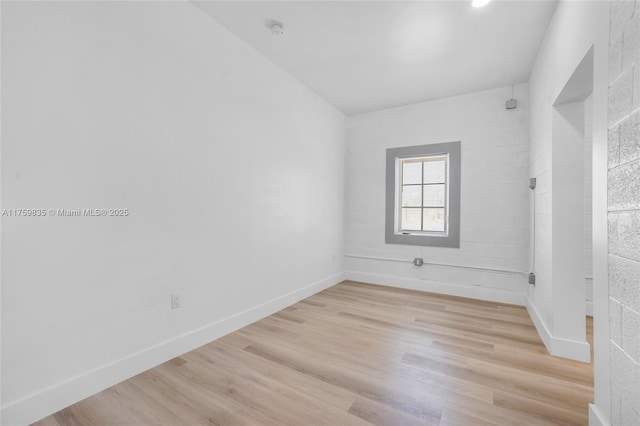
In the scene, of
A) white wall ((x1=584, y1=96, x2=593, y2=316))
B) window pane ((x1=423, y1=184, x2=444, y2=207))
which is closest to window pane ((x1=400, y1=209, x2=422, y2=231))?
window pane ((x1=423, y1=184, x2=444, y2=207))

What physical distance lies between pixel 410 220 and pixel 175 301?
3.29 m

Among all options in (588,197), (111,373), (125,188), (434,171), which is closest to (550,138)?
(588,197)

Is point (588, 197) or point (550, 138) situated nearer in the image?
point (550, 138)

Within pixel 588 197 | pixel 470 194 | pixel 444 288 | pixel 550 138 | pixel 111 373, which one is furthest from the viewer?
pixel 444 288

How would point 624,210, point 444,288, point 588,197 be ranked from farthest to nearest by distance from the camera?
point 444,288 → point 588,197 → point 624,210

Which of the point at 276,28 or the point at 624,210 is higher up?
the point at 276,28

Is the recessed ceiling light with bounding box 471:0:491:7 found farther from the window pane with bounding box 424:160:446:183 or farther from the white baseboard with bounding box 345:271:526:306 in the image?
the white baseboard with bounding box 345:271:526:306

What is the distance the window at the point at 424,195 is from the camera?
375cm

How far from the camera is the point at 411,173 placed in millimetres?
4203

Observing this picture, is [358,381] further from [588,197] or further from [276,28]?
[588,197]

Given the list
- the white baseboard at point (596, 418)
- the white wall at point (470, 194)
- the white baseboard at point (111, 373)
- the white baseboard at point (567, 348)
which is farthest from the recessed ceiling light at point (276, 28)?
the white baseboard at point (567, 348)

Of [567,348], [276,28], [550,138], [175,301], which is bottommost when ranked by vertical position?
[567,348]

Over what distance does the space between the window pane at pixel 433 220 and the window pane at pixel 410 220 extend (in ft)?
0.28

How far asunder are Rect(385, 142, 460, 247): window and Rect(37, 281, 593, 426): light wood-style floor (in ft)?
4.63
